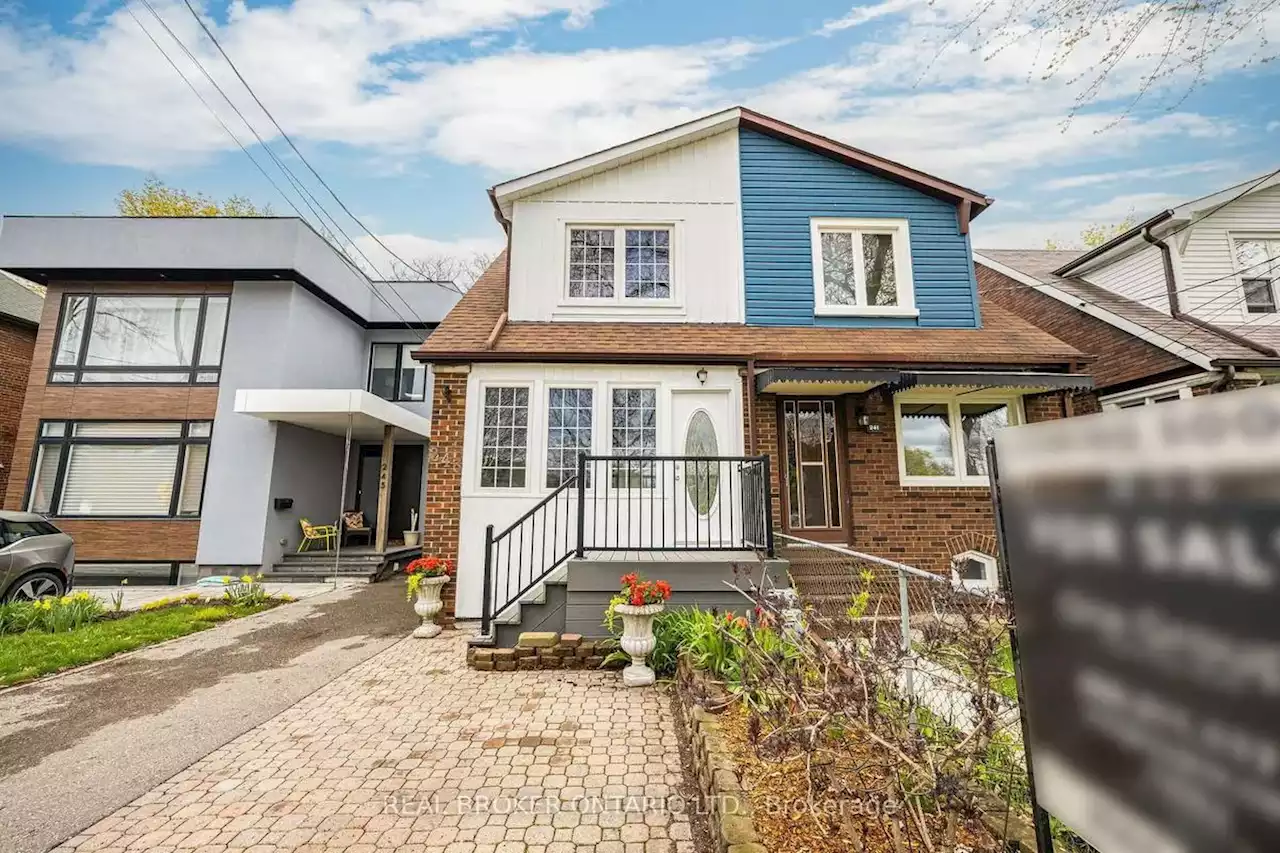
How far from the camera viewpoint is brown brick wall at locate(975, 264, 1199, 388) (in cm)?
882

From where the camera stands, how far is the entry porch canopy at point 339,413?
34.3ft

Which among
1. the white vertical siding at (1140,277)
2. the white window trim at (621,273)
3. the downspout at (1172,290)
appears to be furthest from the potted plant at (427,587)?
the white vertical siding at (1140,277)

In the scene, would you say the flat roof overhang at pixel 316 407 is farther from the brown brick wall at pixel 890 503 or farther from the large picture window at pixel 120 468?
the brown brick wall at pixel 890 503

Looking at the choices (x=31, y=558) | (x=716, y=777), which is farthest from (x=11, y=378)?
(x=716, y=777)

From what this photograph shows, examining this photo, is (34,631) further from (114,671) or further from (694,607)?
(694,607)

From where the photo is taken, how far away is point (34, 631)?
6578 mm

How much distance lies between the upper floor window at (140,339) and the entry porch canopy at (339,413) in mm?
1600

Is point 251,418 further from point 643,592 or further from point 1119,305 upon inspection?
point 1119,305

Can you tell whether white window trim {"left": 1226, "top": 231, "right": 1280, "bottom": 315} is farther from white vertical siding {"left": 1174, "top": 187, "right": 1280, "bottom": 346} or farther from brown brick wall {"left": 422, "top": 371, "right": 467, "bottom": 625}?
brown brick wall {"left": 422, "top": 371, "right": 467, "bottom": 625}

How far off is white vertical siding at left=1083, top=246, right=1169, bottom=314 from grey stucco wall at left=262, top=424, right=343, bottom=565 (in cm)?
1784

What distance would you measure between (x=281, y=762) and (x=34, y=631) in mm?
6071

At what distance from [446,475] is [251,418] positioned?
24.0ft

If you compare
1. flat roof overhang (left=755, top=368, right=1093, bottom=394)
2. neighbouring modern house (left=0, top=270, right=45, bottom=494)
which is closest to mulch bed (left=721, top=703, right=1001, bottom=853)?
flat roof overhang (left=755, top=368, right=1093, bottom=394)

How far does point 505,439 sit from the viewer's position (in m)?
7.12
